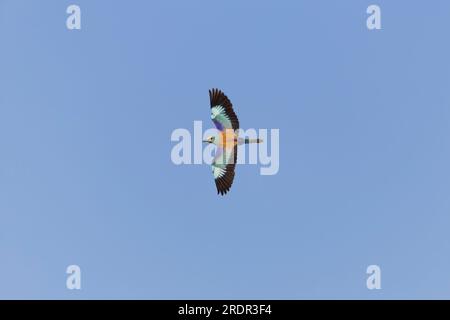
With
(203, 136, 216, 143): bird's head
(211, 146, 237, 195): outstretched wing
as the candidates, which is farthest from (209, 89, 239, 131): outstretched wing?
(211, 146, 237, 195): outstretched wing

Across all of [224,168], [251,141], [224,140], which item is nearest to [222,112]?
[224,140]

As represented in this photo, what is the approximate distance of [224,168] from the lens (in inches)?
699

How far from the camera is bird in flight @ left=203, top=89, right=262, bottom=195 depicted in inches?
692

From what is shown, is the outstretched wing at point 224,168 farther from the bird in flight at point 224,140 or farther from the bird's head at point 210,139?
the bird's head at point 210,139

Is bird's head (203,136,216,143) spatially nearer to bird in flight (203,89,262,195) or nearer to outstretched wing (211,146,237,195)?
bird in flight (203,89,262,195)

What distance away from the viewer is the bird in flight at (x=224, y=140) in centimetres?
1758

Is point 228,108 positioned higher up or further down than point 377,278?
higher up

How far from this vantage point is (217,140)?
58.3ft

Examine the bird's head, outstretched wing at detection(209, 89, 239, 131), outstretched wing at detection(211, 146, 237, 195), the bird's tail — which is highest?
outstretched wing at detection(209, 89, 239, 131)

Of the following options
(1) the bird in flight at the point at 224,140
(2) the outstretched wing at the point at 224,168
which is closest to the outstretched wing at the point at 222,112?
(1) the bird in flight at the point at 224,140
